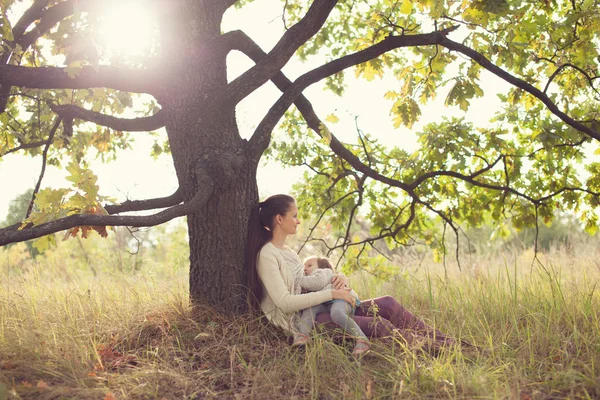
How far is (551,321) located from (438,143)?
2.26 metres

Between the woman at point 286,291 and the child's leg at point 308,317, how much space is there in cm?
5

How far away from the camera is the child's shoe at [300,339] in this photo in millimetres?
4363

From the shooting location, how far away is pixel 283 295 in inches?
179

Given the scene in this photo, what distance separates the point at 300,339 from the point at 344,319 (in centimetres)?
36

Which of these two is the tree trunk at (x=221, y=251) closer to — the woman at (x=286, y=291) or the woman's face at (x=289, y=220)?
the woman at (x=286, y=291)

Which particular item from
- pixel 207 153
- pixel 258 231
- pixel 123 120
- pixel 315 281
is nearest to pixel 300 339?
pixel 315 281

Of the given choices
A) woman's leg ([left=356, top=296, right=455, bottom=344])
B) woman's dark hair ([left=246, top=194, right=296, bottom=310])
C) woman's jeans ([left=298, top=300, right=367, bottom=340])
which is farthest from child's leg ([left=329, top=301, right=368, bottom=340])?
woman's dark hair ([left=246, top=194, right=296, bottom=310])

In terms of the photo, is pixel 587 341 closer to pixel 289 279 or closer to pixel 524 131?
pixel 289 279

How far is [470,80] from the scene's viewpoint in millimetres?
5457

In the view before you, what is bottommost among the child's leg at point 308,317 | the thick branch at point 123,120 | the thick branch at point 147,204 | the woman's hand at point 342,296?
the child's leg at point 308,317

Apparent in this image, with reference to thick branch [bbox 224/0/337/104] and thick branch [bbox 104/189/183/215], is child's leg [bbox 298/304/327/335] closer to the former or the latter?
thick branch [bbox 104/189/183/215]

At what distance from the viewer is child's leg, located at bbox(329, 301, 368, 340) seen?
441cm

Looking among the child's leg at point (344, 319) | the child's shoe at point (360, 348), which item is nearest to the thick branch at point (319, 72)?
the child's leg at point (344, 319)

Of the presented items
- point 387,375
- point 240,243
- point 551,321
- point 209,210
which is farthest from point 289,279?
point 551,321
